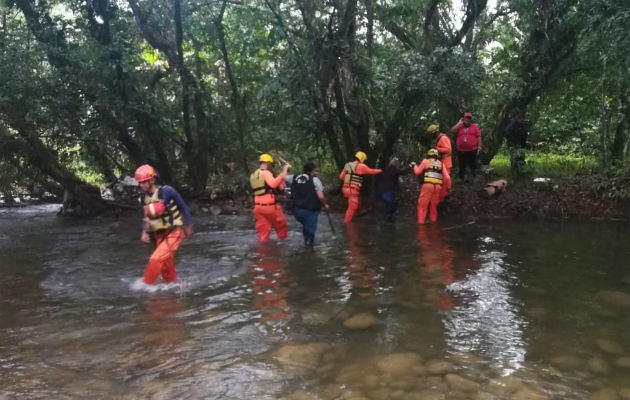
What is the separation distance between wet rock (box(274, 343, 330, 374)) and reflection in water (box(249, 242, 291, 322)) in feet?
3.10

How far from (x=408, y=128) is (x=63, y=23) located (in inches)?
340

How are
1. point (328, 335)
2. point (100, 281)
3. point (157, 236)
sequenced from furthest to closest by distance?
point (100, 281) < point (157, 236) < point (328, 335)

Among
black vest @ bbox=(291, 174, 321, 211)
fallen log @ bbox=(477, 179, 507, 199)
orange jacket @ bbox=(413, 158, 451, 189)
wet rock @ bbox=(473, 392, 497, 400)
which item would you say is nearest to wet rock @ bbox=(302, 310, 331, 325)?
wet rock @ bbox=(473, 392, 497, 400)

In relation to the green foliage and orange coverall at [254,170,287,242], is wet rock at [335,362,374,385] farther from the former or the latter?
the green foliage

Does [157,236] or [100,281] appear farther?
[100,281]

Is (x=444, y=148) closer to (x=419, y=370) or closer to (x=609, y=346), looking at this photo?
(x=609, y=346)

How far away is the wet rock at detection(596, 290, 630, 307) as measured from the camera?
6508 millimetres

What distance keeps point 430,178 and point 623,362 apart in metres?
7.24

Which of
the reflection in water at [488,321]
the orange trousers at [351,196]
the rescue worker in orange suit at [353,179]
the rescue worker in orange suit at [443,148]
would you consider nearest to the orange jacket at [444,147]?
the rescue worker in orange suit at [443,148]

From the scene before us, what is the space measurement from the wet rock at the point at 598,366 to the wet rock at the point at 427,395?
141 centimetres

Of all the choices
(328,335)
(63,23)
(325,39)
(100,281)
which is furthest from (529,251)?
(63,23)

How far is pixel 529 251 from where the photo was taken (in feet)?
31.2

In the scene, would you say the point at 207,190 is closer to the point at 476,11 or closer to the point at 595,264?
the point at 476,11

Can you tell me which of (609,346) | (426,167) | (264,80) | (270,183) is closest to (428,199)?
(426,167)
